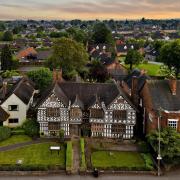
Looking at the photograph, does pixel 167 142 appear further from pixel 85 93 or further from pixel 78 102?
pixel 85 93

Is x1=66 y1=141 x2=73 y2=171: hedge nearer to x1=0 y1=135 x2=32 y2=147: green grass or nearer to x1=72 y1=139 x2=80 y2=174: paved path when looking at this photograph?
x1=72 y1=139 x2=80 y2=174: paved path

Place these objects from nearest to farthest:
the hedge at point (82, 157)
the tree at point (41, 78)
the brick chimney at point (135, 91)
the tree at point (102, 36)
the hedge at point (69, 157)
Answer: the hedge at point (69, 157), the hedge at point (82, 157), the brick chimney at point (135, 91), the tree at point (41, 78), the tree at point (102, 36)

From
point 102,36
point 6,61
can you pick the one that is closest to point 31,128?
point 6,61

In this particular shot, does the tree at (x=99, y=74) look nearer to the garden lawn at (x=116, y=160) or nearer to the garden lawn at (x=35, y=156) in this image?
the garden lawn at (x=35, y=156)

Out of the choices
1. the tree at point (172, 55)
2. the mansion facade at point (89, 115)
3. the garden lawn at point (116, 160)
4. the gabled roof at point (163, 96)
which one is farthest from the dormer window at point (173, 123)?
the tree at point (172, 55)

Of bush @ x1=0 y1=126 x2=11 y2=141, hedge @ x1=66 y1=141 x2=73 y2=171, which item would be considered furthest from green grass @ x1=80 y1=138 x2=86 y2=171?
bush @ x1=0 y1=126 x2=11 y2=141

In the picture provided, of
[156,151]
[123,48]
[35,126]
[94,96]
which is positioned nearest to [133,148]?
[156,151]

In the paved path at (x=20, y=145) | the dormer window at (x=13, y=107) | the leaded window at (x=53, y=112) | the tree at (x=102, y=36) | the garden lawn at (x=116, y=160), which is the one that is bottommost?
the garden lawn at (x=116, y=160)
